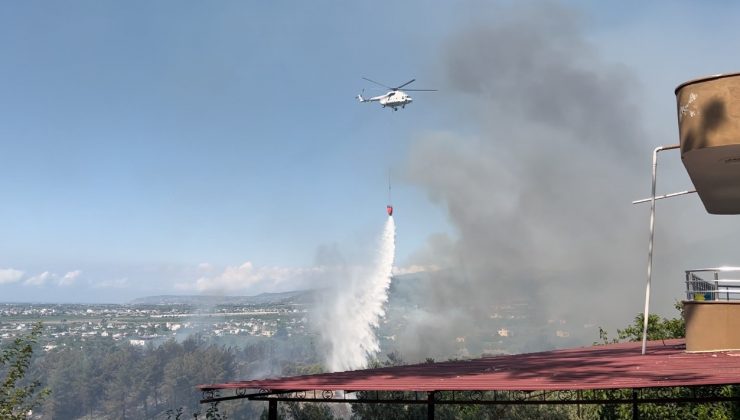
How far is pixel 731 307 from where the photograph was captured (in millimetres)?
16078

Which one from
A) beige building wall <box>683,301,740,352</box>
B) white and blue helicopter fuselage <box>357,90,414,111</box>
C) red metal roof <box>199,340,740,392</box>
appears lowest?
red metal roof <box>199,340,740,392</box>

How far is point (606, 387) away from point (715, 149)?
6572mm

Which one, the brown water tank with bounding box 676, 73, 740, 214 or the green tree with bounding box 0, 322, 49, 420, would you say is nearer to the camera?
the brown water tank with bounding box 676, 73, 740, 214

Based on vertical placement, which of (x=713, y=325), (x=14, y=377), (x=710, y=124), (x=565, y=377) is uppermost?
(x=710, y=124)

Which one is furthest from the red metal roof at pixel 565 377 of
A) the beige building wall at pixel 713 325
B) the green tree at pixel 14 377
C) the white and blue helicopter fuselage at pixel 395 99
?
the white and blue helicopter fuselage at pixel 395 99

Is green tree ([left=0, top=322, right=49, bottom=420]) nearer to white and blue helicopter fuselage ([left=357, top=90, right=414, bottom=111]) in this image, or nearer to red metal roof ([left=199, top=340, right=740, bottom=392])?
red metal roof ([left=199, top=340, right=740, bottom=392])

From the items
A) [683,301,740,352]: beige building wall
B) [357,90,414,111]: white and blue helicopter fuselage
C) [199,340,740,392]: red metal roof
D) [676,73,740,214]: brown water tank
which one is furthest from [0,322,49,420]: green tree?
[357,90,414,111]: white and blue helicopter fuselage

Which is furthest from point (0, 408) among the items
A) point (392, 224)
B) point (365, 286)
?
point (365, 286)

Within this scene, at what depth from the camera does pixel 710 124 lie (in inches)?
552

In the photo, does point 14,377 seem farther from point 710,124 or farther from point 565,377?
point 710,124

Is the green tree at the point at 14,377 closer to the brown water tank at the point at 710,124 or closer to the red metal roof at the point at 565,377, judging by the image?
the red metal roof at the point at 565,377

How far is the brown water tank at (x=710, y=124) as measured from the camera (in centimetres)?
1377

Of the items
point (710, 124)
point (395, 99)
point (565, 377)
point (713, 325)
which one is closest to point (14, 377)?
point (565, 377)

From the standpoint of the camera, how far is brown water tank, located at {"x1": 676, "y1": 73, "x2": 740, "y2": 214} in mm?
13766
